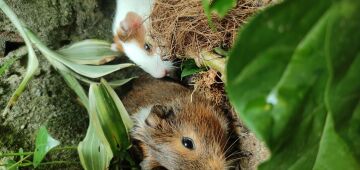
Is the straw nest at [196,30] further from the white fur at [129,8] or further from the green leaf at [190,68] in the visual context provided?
the white fur at [129,8]

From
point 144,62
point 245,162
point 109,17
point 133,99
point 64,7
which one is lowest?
point 245,162

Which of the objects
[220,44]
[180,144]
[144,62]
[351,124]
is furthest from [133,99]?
[351,124]

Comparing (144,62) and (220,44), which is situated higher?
(220,44)

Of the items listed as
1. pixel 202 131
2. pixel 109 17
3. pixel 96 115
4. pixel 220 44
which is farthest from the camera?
pixel 109 17

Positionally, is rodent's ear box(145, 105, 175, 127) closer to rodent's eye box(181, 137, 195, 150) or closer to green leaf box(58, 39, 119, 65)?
rodent's eye box(181, 137, 195, 150)

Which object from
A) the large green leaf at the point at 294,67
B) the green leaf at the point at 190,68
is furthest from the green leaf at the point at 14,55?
the large green leaf at the point at 294,67

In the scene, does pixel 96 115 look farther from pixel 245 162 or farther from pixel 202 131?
pixel 245 162

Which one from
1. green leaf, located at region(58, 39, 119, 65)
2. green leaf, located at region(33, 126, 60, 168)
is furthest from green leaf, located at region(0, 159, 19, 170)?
green leaf, located at region(58, 39, 119, 65)
